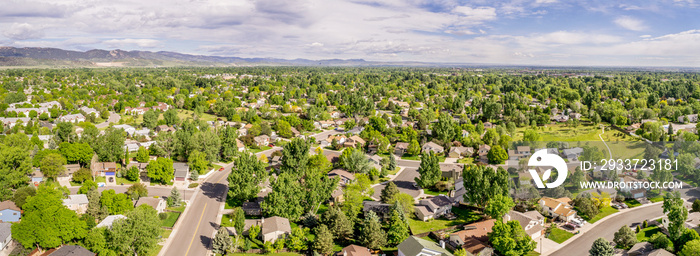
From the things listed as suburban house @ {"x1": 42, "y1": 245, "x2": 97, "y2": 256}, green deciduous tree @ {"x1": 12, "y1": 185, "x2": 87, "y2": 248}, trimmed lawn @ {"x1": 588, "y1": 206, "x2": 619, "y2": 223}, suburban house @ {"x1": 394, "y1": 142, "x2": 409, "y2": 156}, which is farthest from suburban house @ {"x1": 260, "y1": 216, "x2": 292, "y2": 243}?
suburban house @ {"x1": 394, "y1": 142, "x2": 409, "y2": 156}

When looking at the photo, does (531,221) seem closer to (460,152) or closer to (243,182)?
(460,152)

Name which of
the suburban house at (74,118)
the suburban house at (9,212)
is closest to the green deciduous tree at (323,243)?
the suburban house at (9,212)

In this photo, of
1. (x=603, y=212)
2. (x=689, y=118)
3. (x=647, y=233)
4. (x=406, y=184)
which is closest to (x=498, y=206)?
(x=603, y=212)

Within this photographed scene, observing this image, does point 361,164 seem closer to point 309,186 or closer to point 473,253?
point 309,186

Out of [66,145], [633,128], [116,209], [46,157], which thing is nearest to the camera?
[116,209]

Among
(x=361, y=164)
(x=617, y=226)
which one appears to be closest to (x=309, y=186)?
(x=361, y=164)

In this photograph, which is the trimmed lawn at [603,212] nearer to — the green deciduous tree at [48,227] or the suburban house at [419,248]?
the suburban house at [419,248]

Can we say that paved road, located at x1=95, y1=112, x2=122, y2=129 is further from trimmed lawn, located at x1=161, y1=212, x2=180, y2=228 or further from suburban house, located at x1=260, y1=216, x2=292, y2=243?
suburban house, located at x1=260, y1=216, x2=292, y2=243
